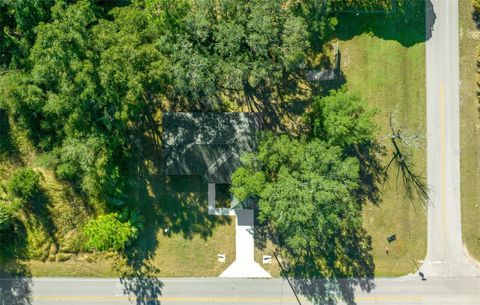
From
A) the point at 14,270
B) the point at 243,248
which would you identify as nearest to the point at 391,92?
the point at 243,248

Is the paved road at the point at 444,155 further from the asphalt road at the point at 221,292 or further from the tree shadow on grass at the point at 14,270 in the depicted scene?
the tree shadow on grass at the point at 14,270

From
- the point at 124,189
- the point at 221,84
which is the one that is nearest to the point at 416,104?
the point at 221,84

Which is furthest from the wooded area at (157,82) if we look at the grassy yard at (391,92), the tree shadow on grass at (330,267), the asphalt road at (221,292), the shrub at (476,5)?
the shrub at (476,5)

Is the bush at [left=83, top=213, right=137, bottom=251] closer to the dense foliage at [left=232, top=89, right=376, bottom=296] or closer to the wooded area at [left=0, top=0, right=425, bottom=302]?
the wooded area at [left=0, top=0, right=425, bottom=302]

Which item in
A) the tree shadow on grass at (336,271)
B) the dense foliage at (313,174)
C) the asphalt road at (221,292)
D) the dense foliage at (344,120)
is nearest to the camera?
the dense foliage at (313,174)

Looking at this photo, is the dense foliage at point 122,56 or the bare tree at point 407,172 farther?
the bare tree at point 407,172

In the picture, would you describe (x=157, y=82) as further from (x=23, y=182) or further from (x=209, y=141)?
(x=23, y=182)

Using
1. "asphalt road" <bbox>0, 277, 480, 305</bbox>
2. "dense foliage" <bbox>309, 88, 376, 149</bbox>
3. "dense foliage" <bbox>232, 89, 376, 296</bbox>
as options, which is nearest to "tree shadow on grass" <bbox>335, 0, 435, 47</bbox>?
"dense foliage" <bbox>232, 89, 376, 296</bbox>
